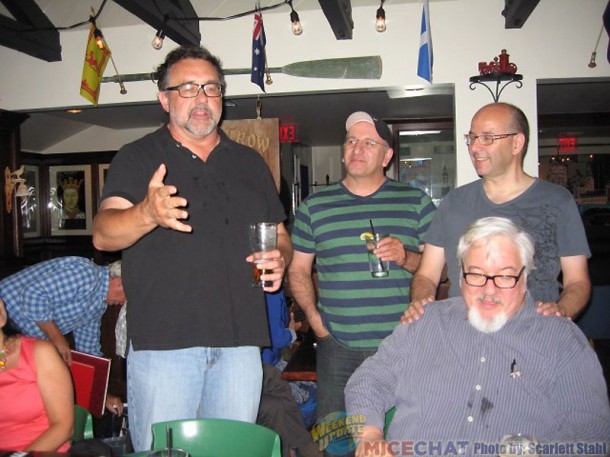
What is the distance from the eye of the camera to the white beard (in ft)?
5.69

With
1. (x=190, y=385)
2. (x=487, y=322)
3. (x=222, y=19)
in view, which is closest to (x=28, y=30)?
(x=222, y=19)

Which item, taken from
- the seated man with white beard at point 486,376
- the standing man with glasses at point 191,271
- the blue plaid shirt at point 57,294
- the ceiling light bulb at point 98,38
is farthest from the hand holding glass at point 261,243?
the ceiling light bulb at point 98,38

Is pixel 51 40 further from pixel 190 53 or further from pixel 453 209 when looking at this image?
pixel 453 209

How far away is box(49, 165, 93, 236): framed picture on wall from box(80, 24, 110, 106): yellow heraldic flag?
15.9 ft

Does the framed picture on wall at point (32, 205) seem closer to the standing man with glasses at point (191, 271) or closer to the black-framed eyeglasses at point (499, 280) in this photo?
the standing man with glasses at point (191, 271)

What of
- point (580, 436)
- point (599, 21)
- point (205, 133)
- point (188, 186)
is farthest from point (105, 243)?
point (599, 21)

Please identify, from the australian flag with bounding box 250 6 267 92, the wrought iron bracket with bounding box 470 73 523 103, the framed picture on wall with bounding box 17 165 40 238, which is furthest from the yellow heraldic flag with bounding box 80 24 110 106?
the framed picture on wall with bounding box 17 165 40 238

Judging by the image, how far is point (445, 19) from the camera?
393 centimetres

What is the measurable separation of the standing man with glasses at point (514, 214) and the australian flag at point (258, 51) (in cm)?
208

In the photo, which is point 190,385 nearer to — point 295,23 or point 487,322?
point 487,322

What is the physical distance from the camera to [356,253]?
2559 mm

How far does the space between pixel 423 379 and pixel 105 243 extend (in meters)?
1.14

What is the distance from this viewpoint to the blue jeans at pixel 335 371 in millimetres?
2523

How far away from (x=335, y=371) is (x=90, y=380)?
158cm
